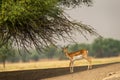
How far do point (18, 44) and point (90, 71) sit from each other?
6.01 m

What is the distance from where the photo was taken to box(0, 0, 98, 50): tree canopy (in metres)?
25.5

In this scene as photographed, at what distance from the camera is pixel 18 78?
31328 mm

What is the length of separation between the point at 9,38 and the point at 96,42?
46728mm

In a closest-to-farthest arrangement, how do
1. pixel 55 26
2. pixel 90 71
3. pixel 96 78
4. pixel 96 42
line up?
pixel 96 78 → pixel 90 71 → pixel 55 26 → pixel 96 42

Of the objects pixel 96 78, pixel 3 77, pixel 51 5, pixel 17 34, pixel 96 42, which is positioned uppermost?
pixel 51 5

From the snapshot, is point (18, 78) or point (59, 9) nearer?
point (59, 9)

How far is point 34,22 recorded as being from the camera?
27.2 m

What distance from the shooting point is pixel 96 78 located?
83.5 ft

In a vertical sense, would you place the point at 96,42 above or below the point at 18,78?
below

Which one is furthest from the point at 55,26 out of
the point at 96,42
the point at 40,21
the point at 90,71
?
the point at 96,42

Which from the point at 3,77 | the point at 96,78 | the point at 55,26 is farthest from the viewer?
the point at 3,77

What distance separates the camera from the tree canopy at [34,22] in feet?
83.8

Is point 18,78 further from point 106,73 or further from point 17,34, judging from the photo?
point 106,73

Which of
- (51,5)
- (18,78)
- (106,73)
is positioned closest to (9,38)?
(18,78)
